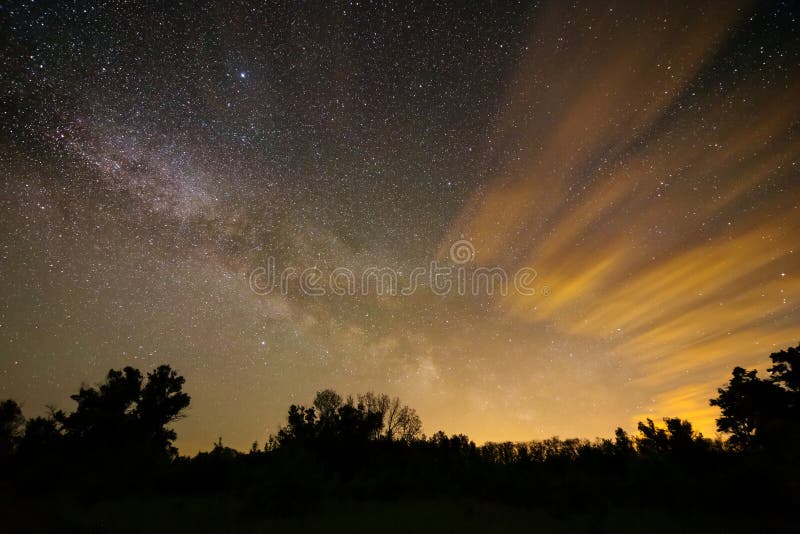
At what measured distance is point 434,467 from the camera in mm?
17391

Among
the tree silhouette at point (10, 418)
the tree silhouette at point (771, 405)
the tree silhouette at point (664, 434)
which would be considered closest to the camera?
the tree silhouette at point (771, 405)

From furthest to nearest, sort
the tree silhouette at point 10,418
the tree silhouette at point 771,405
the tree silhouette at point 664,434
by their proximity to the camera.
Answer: the tree silhouette at point 10,418 < the tree silhouette at point 664,434 < the tree silhouette at point 771,405

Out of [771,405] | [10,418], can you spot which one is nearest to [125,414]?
[10,418]

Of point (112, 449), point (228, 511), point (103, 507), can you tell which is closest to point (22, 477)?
point (112, 449)

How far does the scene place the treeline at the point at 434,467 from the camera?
11.4 metres

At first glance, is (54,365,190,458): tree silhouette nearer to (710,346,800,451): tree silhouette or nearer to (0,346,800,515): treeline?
(0,346,800,515): treeline

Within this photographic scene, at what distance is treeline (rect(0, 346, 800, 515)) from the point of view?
1136 cm

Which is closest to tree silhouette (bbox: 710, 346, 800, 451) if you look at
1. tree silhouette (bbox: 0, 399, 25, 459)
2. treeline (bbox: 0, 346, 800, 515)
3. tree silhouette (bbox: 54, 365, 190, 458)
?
treeline (bbox: 0, 346, 800, 515)

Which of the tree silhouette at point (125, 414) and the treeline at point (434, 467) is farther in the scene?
the tree silhouette at point (125, 414)

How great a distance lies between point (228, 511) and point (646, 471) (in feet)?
48.1

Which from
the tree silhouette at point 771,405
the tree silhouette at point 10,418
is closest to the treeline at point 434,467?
the tree silhouette at point 771,405

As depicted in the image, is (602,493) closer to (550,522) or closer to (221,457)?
(550,522)

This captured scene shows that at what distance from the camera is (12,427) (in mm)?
34688

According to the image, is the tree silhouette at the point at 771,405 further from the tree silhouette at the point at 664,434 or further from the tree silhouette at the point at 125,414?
the tree silhouette at the point at 125,414
